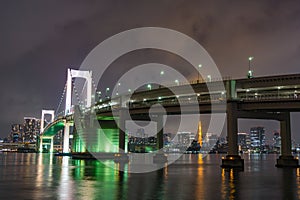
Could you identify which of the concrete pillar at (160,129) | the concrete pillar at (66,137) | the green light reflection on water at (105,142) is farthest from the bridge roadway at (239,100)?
the concrete pillar at (66,137)

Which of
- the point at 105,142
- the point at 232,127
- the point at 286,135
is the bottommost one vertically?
the point at 105,142

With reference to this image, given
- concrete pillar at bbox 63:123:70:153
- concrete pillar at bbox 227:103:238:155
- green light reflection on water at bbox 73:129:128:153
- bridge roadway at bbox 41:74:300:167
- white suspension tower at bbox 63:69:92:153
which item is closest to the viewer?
bridge roadway at bbox 41:74:300:167

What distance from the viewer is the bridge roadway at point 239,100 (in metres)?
57.7

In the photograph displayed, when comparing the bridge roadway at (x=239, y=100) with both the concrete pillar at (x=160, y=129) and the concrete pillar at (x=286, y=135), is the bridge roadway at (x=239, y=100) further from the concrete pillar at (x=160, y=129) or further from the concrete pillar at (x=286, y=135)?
the concrete pillar at (x=160, y=129)

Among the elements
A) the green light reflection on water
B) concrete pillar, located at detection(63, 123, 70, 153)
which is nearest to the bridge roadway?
the green light reflection on water

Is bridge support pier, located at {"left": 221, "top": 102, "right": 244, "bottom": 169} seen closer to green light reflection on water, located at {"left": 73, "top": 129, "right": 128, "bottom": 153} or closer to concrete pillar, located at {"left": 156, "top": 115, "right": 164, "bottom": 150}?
concrete pillar, located at {"left": 156, "top": 115, "right": 164, "bottom": 150}

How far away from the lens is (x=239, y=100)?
60594 millimetres

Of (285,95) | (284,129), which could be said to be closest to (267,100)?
(285,95)

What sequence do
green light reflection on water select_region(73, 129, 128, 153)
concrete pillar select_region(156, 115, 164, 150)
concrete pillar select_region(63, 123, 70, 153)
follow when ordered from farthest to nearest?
concrete pillar select_region(63, 123, 70, 153) → green light reflection on water select_region(73, 129, 128, 153) → concrete pillar select_region(156, 115, 164, 150)

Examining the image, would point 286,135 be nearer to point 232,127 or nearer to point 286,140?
point 286,140

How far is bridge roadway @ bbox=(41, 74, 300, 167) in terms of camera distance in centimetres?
→ 5772

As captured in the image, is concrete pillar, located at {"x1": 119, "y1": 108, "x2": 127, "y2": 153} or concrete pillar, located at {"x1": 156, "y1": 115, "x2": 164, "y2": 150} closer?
concrete pillar, located at {"x1": 119, "y1": 108, "x2": 127, "y2": 153}

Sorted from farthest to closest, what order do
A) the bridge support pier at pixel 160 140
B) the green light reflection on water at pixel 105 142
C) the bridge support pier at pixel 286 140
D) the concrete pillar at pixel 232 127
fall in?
the green light reflection on water at pixel 105 142 → the bridge support pier at pixel 160 140 → the bridge support pier at pixel 286 140 → the concrete pillar at pixel 232 127

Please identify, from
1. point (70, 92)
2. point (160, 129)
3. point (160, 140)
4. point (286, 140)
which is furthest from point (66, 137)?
point (286, 140)
